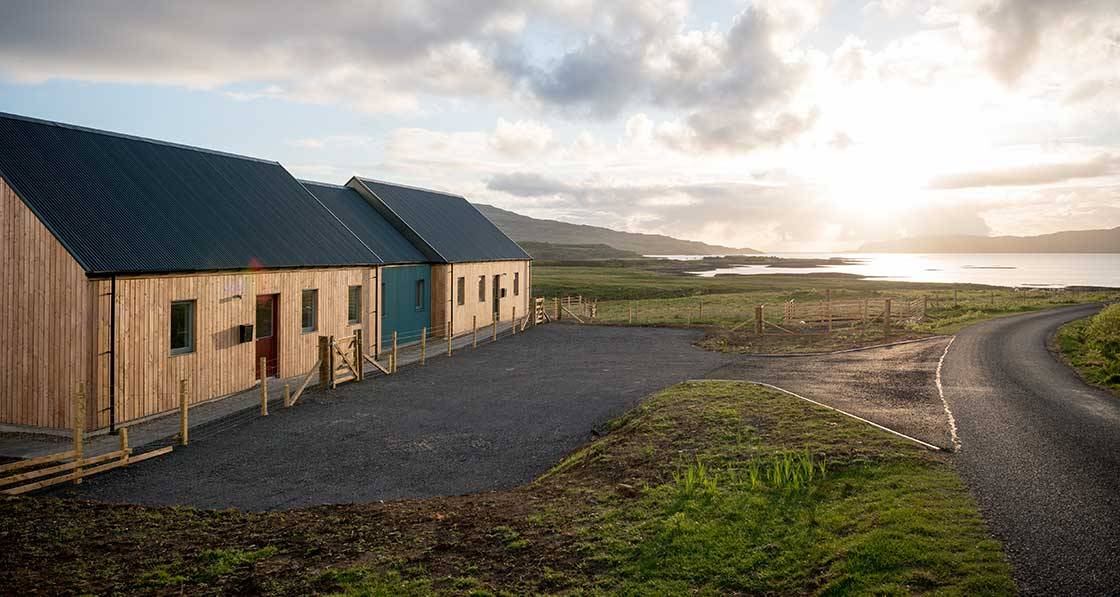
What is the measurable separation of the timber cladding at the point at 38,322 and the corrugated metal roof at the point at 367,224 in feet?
44.6

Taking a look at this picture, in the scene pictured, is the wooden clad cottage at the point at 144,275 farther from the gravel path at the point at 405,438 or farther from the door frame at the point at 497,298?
the door frame at the point at 497,298

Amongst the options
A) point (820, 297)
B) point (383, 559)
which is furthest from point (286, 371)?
point (820, 297)

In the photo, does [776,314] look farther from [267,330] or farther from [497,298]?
[267,330]

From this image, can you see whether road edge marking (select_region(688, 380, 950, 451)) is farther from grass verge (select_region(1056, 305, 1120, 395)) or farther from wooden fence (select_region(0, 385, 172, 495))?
wooden fence (select_region(0, 385, 172, 495))

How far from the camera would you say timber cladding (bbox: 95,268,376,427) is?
16.0 m

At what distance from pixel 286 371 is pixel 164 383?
4.91 m

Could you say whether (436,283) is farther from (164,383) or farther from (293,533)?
(293,533)

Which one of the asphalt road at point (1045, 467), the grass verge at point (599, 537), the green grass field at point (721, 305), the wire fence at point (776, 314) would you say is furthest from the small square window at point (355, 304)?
the asphalt road at point (1045, 467)

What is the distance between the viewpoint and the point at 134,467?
13.1 m

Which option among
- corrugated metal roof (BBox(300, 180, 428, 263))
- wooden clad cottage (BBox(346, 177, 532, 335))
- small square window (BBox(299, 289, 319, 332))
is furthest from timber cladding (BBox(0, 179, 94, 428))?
wooden clad cottage (BBox(346, 177, 532, 335))

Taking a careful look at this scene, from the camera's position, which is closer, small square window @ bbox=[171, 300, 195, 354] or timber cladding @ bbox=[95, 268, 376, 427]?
timber cladding @ bbox=[95, 268, 376, 427]

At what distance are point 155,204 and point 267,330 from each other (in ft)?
15.7

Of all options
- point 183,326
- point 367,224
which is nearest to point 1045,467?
point 183,326

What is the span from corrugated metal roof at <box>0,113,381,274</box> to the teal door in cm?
331
